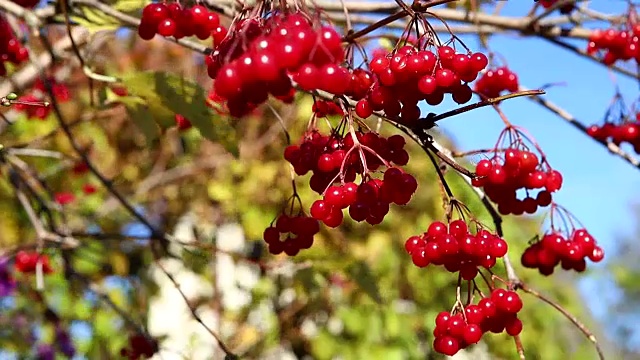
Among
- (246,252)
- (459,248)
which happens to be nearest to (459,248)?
(459,248)

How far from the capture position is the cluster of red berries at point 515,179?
0.92 meters

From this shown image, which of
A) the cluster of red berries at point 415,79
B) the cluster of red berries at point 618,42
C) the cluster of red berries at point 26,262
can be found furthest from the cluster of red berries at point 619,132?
the cluster of red berries at point 26,262

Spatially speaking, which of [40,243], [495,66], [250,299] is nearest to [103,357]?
[250,299]

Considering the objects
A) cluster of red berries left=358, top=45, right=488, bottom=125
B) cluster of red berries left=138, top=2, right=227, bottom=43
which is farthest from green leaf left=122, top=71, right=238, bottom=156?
cluster of red berries left=358, top=45, right=488, bottom=125

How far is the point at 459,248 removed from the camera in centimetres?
83

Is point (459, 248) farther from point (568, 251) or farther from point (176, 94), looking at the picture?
point (176, 94)

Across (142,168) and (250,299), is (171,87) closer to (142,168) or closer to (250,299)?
(250,299)

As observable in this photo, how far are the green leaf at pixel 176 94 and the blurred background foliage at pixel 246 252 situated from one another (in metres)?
1.03

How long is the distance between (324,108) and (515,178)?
0.28 metres

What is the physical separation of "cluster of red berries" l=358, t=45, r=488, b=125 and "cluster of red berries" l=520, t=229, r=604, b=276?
16.3 inches

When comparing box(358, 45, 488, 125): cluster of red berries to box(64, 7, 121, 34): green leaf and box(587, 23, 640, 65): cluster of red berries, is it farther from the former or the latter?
box(587, 23, 640, 65): cluster of red berries

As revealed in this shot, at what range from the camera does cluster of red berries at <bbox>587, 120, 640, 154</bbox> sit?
1369mm

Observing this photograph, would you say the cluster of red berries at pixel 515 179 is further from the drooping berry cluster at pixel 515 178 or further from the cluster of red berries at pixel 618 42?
the cluster of red berries at pixel 618 42

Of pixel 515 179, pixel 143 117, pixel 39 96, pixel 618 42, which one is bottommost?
pixel 39 96
